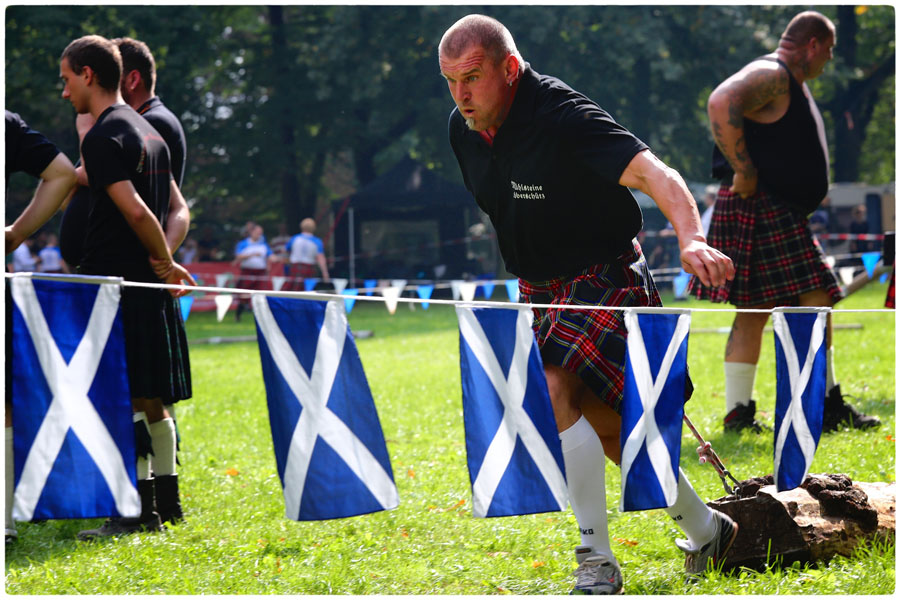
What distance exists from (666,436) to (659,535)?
2.68ft

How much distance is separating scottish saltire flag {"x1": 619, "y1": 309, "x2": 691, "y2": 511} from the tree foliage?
A: 19644mm

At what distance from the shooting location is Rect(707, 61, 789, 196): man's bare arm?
15.9 ft

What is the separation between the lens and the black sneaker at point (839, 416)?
5.31 meters

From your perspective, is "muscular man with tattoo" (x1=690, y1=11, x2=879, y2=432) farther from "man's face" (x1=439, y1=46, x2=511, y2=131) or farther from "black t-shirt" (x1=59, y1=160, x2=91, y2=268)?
"black t-shirt" (x1=59, y1=160, x2=91, y2=268)

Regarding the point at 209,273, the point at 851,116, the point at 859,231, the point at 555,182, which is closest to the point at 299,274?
the point at 209,273

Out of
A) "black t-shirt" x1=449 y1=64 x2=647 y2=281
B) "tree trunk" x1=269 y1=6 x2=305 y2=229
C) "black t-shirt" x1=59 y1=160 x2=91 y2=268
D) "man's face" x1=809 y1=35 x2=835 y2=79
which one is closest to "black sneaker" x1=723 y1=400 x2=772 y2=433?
"man's face" x1=809 y1=35 x2=835 y2=79

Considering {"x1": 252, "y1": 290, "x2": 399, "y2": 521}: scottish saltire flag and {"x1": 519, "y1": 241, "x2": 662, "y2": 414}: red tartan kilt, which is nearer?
{"x1": 252, "y1": 290, "x2": 399, "y2": 521}: scottish saltire flag

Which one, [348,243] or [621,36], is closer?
[621,36]

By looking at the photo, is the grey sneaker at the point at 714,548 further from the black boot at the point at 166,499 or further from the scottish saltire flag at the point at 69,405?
the black boot at the point at 166,499

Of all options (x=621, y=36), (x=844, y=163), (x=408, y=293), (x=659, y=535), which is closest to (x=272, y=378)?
(x=659, y=535)

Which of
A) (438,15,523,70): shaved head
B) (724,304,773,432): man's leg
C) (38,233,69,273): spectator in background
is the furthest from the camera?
(38,233,69,273): spectator in background

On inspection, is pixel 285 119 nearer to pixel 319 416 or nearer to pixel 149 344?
pixel 149 344

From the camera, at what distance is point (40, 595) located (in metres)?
3.14

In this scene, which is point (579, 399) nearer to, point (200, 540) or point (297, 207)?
point (200, 540)
